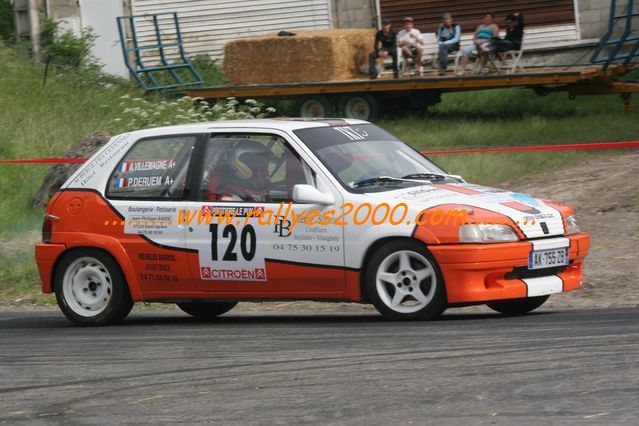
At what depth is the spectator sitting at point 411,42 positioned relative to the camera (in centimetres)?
2448

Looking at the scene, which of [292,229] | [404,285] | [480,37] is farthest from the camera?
[480,37]

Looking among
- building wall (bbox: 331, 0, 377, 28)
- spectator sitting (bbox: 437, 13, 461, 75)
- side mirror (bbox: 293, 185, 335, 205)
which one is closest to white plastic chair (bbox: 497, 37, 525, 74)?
spectator sitting (bbox: 437, 13, 461, 75)

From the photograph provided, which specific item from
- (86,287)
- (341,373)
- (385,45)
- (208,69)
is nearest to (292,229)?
(86,287)

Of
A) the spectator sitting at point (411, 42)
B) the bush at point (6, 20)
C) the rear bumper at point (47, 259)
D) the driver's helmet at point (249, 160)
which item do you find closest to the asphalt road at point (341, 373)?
the rear bumper at point (47, 259)

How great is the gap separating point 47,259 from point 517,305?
12.2 feet

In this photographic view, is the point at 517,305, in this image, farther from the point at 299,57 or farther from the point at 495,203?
the point at 299,57

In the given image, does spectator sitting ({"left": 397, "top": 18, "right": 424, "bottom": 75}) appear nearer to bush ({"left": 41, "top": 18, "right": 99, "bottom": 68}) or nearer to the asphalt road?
bush ({"left": 41, "top": 18, "right": 99, "bottom": 68})

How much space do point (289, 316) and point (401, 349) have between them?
114 inches

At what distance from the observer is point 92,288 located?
10211mm

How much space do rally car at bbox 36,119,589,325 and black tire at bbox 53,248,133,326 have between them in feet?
0.04

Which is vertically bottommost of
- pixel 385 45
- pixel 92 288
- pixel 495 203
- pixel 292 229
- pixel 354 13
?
pixel 92 288

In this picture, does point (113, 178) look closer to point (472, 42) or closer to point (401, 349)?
point (401, 349)

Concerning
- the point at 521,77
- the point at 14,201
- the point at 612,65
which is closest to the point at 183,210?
the point at 14,201

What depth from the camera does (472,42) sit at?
25.7 meters
